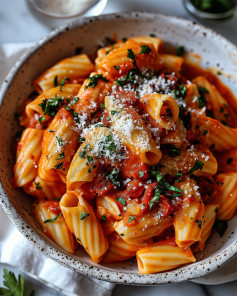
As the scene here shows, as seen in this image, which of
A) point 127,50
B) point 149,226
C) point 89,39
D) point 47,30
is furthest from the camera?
point 47,30

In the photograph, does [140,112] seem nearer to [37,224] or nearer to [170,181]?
[170,181]

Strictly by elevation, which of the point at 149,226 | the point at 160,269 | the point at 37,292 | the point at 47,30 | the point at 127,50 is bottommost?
the point at 37,292

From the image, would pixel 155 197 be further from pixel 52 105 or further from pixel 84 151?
pixel 52 105

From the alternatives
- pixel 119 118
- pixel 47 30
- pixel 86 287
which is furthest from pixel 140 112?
pixel 47 30

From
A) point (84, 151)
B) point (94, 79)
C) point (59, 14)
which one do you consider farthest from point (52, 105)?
point (59, 14)

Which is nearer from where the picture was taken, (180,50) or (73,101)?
(73,101)
